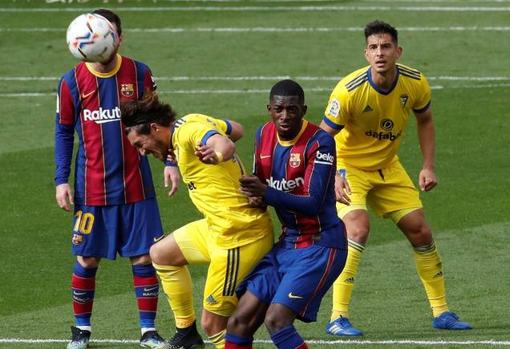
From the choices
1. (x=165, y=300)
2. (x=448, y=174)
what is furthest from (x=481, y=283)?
(x=448, y=174)

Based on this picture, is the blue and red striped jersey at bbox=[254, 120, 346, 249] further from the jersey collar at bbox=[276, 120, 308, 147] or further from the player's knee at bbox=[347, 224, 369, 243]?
the player's knee at bbox=[347, 224, 369, 243]

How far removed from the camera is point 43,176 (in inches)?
682

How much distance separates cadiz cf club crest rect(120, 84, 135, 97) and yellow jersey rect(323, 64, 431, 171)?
1450 millimetres

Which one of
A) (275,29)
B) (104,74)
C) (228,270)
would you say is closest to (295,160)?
(228,270)

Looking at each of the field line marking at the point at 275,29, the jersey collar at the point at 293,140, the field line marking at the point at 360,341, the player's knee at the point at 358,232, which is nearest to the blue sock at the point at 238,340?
the jersey collar at the point at 293,140

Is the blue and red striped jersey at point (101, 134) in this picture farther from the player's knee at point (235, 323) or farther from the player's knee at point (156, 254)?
the player's knee at point (235, 323)

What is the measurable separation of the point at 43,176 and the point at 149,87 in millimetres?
7087

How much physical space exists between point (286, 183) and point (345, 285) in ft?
7.16

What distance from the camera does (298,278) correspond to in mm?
8789

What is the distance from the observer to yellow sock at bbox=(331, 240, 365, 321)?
10.8 m

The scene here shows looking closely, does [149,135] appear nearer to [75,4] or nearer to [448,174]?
[448,174]

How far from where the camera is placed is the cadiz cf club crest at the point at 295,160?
881 centimetres

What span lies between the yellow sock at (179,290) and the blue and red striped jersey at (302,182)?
0.95 m

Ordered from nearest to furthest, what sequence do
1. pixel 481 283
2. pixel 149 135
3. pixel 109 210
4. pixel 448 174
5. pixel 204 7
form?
pixel 149 135, pixel 109 210, pixel 481 283, pixel 448 174, pixel 204 7
